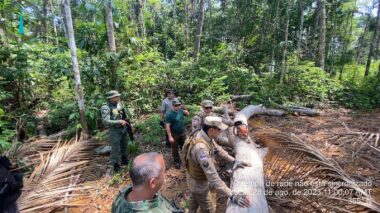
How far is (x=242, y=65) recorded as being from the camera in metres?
12.4

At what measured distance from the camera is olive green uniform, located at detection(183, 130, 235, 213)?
2.80 m

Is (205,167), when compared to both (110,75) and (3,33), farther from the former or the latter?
(3,33)

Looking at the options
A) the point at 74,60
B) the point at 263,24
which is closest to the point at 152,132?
the point at 74,60

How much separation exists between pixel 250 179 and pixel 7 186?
278 centimetres

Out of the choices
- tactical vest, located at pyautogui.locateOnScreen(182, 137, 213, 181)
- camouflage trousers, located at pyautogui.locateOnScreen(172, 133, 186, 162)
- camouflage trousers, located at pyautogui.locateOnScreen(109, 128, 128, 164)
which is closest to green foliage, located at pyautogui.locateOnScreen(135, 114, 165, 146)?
camouflage trousers, located at pyautogui.locateOnScreen(172, 133, 186, 162)

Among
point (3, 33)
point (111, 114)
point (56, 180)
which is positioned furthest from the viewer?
point (3, 33)

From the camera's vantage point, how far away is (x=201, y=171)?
120 inches

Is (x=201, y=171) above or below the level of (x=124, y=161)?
above

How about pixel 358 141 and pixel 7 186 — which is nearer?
pixel 7 186

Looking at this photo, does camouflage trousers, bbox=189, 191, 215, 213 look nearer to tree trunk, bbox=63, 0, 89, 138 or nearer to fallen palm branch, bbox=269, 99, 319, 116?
tree trunk, bbox=63, 0, 89, 138

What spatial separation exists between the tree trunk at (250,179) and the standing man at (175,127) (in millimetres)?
1085

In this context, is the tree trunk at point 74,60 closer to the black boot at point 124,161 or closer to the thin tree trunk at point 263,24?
the black boot at point 124,161

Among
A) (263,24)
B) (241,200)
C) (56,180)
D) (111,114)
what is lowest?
(56,180)

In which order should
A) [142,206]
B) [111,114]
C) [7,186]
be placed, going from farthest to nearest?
[111,114]
[7,186]
[142,206]
